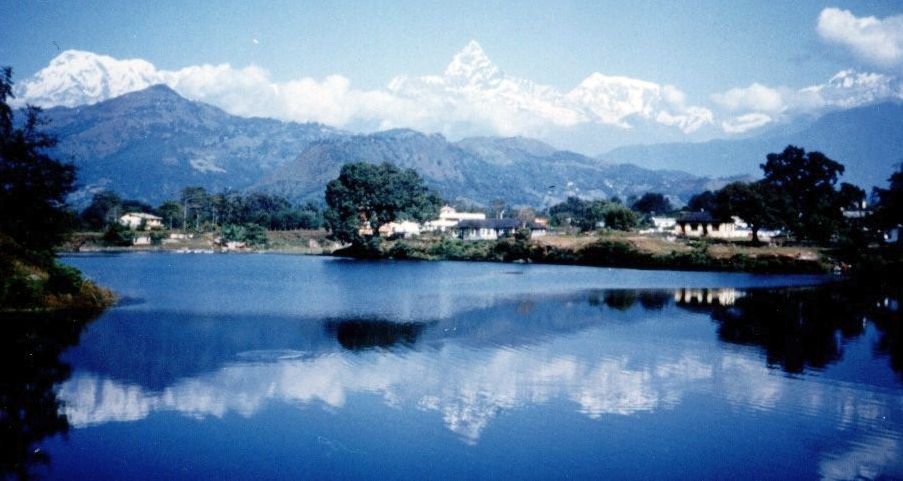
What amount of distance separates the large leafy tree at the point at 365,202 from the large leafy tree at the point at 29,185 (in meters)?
56.8

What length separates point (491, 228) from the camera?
131 m

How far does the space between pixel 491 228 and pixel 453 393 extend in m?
111

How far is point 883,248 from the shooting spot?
73.6 m

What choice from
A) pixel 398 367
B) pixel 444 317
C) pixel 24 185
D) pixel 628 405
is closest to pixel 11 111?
pixel 24 185

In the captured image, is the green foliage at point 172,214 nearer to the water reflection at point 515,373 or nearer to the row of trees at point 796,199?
the row of trees at point 796,199

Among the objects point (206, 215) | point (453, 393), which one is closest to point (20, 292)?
point (453, 393)

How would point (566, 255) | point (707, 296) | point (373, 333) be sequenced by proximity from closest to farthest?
point (373, 333)
point (707, 296)
point (566, 255)

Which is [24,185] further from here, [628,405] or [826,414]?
[826,414]

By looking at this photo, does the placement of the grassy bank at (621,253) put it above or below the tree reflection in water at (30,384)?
above

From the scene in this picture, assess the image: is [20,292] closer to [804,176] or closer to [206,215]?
[804,176]

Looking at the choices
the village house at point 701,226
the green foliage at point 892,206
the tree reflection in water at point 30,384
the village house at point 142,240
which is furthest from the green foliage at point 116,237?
the green foliage at point 892,206

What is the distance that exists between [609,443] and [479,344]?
41.1ft

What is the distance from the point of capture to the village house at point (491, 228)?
130125mm

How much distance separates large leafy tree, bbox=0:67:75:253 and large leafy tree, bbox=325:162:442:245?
56822 millimetres
